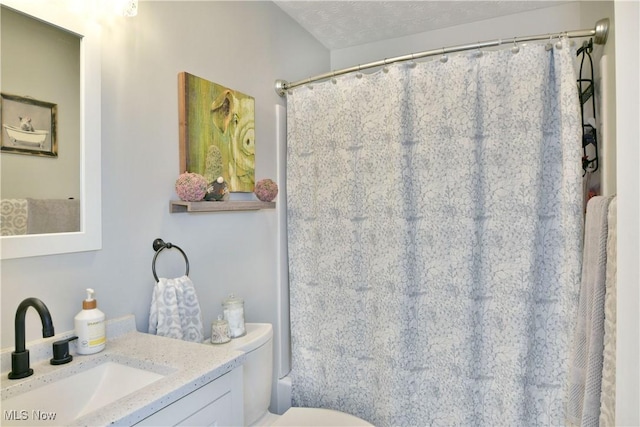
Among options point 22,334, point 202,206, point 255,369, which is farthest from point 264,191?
point 22,334

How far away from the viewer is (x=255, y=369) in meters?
1.49

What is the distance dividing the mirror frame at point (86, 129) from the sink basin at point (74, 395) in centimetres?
36

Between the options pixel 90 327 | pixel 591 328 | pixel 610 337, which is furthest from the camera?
pixel 90 327

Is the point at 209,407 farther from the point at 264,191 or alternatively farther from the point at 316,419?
the point at 264,191

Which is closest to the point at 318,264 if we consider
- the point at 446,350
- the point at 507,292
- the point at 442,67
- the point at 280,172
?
the point at 280,172

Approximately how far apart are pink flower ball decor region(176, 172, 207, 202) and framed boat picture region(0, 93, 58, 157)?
0.39 m

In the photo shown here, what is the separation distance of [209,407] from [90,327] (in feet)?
1.39

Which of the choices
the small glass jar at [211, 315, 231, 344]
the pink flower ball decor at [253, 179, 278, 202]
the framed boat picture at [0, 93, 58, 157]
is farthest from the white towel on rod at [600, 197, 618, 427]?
the framed boat picture at [0, 93, 58, 157]

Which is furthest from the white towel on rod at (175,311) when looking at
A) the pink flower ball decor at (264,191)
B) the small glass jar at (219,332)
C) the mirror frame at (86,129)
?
the pink flower ball decor at (264,191)

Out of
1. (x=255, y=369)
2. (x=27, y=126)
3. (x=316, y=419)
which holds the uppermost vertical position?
(x=27, y=126)

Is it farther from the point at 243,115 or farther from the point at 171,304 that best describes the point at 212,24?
the point at 171,304

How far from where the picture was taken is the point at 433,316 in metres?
1.75

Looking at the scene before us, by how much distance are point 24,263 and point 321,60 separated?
212 cm
